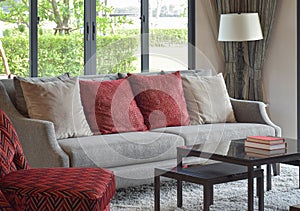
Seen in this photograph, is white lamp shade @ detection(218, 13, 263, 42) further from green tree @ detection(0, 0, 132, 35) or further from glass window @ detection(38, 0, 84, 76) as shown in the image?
glass window @ detection(38, 0, 84, 76)

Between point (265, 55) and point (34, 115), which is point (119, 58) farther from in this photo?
point (34, 115)

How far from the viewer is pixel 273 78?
7.01 meters

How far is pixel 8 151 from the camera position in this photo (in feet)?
11.4

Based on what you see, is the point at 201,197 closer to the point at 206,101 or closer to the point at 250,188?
the point at 250,188

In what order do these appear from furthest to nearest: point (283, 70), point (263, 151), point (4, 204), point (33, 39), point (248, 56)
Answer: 1. point (248, 56)
2. point (283, 70)
3. point (33, 39)
4. point (263, 151)
5. point (4, 204)

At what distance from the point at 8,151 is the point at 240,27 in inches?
140

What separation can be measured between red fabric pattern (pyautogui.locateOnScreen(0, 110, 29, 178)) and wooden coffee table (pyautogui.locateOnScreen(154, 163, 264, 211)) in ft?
3.37

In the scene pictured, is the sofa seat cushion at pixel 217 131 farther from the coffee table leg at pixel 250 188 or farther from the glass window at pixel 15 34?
the glass window at pixel 15 34

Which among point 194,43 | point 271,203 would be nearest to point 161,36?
point 194,43

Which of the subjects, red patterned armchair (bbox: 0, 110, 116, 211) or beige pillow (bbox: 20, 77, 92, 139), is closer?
red patterned armchair (bbox: 0, 110, 116, 211)

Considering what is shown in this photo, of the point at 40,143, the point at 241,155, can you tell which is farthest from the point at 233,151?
the point at 40,143

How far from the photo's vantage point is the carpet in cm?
457

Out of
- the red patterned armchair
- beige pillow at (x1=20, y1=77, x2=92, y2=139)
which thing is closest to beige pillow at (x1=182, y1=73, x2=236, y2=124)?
beige pillow at (x1=20, y1=77, x2=92, y2=139)

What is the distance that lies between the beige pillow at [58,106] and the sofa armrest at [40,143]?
0.45 ft
